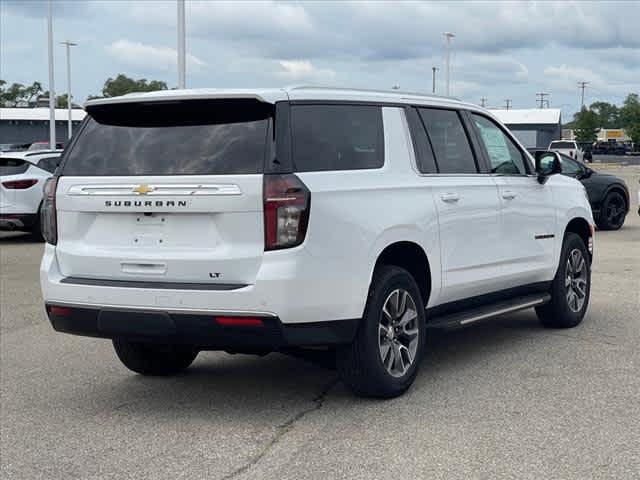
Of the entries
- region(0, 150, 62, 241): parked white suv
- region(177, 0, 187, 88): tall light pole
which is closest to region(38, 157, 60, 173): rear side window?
region(0, 150, 62, 241): parked white suv

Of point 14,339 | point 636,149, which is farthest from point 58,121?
point 14,339

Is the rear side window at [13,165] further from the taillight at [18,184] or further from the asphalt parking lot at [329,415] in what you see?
the asphalt parking lot at [329,415]

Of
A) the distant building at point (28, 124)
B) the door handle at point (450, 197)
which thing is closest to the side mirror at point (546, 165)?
the door handle at point (450, 197)

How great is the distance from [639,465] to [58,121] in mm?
95947

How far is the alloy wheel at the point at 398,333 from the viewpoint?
6078mm

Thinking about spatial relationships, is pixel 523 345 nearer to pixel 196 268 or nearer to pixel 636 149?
pixel 196 268

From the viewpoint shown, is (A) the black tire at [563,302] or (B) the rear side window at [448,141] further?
(A) the black tire at [563,302]

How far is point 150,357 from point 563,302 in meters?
3.47

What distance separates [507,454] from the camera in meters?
5.01

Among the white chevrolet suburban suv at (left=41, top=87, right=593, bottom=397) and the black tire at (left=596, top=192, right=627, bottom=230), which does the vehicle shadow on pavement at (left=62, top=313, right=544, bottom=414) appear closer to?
the white chevrolet suburban suv at (left=41, top=87, right=593, bottom=397)

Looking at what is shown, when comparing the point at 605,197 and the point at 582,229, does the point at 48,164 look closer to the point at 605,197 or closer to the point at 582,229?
the point at 605,197

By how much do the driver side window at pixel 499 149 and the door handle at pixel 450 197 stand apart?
779 mm

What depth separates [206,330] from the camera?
5.46 m

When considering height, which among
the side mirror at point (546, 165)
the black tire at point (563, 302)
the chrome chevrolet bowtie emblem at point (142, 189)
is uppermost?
the side mirror at point (546, 165)
